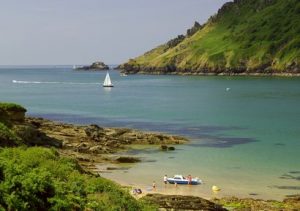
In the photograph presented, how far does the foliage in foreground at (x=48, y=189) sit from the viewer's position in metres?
17.8

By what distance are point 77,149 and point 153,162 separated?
399 inches

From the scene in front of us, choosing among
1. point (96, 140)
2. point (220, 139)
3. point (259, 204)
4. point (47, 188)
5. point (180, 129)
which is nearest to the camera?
point (47, 188)

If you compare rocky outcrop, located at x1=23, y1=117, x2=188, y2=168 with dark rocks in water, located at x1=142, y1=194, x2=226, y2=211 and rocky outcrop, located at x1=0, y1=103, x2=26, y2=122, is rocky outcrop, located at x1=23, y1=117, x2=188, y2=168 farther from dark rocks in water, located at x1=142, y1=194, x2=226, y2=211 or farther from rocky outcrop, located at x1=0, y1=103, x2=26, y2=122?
dark rocks in water, located at x1=142, y1=194, x2=226, y2=211

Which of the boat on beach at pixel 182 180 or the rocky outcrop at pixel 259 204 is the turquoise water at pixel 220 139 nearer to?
the boat on beach at pixel 182 180

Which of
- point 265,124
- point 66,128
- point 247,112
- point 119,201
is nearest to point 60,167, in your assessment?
point 119,201

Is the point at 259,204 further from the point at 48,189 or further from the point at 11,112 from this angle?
the point at 11,112

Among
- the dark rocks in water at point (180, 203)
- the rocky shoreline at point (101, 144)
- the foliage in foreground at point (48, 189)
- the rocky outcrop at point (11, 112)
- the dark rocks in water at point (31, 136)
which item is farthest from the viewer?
the rocky outcrop at point (11, 112)

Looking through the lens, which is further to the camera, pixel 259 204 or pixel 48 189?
pixel 259 204

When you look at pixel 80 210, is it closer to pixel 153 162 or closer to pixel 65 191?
pixel 65 191

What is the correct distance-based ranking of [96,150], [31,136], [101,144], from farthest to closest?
[101,144] → [96,150] → [31,136]

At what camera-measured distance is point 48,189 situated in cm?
1947

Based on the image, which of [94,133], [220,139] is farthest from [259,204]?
[94,133]

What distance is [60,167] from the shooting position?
24688 millimetres

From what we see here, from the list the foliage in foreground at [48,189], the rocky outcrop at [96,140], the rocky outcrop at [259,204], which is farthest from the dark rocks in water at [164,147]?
the foliage in foreground at [48,189]
